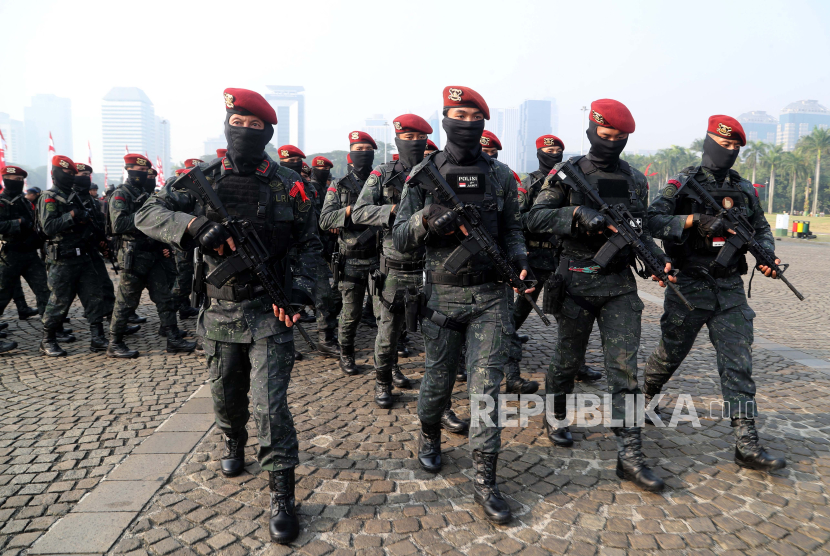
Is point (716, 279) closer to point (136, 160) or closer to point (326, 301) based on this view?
point (326, 301)

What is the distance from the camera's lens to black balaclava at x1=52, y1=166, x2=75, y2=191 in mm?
7039

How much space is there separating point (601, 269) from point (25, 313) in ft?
30.7

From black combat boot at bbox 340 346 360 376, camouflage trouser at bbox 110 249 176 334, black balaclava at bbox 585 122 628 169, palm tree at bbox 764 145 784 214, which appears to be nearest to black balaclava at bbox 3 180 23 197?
camouflage trouser at bbox 110 249 176 334

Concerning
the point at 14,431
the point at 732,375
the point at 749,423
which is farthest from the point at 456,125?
the point at 14,431

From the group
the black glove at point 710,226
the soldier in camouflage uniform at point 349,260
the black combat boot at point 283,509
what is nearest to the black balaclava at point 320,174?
the soldier in camouflage uniform at point 349,260

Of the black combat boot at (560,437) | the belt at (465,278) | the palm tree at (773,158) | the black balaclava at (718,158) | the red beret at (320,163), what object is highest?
the palm tree at (773,158)

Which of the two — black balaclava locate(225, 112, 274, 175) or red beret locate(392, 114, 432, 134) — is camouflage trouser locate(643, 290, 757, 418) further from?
black balaclava locate(225, 112, 274, 175)

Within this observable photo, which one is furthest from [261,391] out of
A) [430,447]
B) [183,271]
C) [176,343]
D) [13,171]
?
[13,171]

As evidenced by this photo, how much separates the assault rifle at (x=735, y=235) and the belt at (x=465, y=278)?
185 centimetres

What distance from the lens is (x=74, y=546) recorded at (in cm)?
293

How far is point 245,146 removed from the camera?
338cm

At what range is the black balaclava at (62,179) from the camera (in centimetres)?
704

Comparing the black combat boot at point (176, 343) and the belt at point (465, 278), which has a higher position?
the belt at point (465, 278)

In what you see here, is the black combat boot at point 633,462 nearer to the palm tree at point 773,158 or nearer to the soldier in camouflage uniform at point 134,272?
the soldier in camouflage uniform at point 134,272
